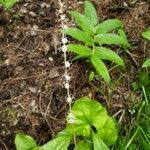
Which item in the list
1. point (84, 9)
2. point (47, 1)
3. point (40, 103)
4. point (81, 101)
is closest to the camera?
point (81, 101)

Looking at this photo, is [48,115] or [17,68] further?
[17,68]

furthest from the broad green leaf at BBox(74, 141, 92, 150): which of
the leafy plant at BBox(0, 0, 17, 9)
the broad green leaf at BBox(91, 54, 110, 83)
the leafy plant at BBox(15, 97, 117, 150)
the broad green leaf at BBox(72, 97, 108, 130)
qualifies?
the leafy plant at BBox(0, 0, 17, 9)

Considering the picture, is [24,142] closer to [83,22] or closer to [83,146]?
[83,146]

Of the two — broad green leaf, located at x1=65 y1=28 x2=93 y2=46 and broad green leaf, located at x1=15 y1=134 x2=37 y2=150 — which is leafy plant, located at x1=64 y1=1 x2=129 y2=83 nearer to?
broad green leaf, located at x1=65 y1=28 x2=93 y2=46

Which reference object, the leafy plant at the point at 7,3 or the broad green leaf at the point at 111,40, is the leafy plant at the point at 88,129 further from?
the leafy plant at the point at 7,3

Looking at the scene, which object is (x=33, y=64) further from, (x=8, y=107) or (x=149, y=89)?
(x=149, y=89)

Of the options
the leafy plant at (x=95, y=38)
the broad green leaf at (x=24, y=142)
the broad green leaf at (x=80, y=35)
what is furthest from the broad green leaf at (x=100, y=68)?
the broad green leaf at (x=24, y=142)

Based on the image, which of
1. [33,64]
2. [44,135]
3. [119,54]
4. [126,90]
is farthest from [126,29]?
[44,135]
